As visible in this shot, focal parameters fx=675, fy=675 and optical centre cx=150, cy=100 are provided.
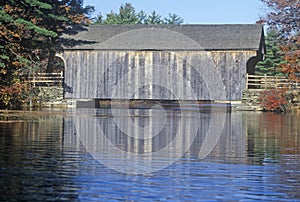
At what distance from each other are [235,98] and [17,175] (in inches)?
1451

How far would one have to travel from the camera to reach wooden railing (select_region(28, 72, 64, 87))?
49.8 metres

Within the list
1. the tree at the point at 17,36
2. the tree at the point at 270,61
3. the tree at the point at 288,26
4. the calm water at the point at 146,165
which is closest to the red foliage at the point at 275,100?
the tree at the point at 288,26

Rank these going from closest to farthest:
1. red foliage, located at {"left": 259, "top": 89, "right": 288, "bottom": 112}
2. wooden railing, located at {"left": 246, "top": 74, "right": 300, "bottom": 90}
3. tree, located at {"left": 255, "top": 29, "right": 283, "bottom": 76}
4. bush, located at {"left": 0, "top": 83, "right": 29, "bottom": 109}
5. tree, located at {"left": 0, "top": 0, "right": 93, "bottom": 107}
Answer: tree, located at {"left": 0, "top": 0, "right": 93, "bottom": 107}, bush, located at {"left": 0, "top": 83, "right": 29, "bottom": 109}, red foliage, located at {"left": 259, "top": 89, "right": 288, "bottom": 112}, wooden railing, located at {"left": 246, "top": 74, "right": 300, "bottom": 90}, tree, located at {"left": 255, "top": 29, "right": 283, "bottom": 76}

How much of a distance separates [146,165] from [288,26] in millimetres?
33527

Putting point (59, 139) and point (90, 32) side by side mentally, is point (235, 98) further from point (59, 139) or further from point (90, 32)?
point (59, 139)

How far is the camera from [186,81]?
1940 inches

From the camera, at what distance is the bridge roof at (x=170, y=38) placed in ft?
161

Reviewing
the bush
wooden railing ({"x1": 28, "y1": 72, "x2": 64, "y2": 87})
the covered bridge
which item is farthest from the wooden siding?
the bush

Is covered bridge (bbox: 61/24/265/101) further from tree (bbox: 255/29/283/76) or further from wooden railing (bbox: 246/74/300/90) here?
tree (bbox: 255/29/283/76)

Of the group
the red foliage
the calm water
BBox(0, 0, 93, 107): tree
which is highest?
BBox(0, 0, 93, 107): tree

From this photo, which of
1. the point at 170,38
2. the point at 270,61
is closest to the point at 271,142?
the point at 170,38

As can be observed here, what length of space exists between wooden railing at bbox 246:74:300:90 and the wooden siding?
3.13 feet

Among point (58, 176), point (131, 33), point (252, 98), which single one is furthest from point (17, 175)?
point (131, 33)

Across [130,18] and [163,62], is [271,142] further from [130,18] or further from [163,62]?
[130,18]
